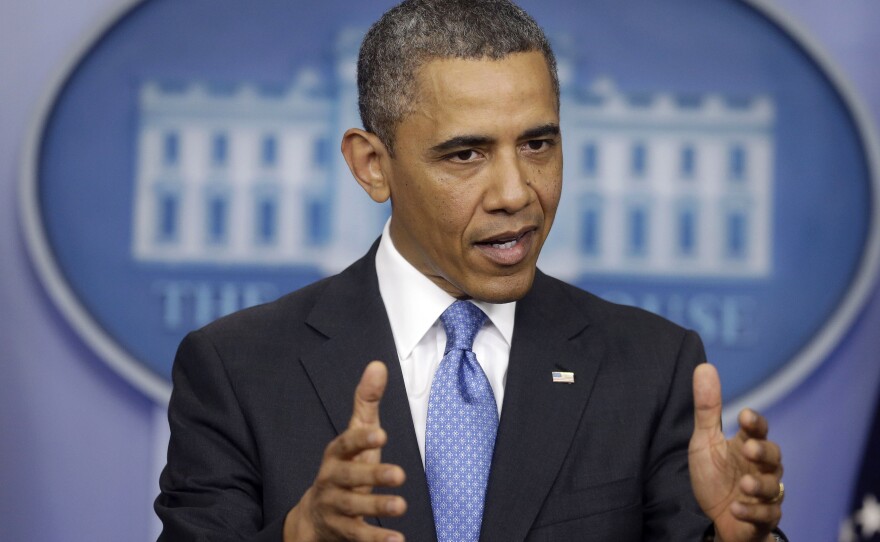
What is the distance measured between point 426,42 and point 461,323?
49 centimetres

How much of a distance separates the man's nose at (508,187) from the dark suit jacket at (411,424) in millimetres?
276

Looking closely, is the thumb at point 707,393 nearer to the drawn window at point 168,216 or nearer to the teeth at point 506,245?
the teeth at point 506,245

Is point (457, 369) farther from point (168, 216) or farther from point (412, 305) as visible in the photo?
point (168, 216)

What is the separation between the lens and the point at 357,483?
1.55m

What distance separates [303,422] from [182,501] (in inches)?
9.5

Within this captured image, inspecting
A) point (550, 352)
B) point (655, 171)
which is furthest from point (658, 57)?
point (550, 352)

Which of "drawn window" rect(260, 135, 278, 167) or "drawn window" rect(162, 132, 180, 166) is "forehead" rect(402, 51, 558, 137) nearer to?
"drawn window" rect(260, 135, 278, 167)

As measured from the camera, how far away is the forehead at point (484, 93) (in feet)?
6.44

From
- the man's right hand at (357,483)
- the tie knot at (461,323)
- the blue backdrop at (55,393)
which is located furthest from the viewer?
the blue backdrop at (55,393)

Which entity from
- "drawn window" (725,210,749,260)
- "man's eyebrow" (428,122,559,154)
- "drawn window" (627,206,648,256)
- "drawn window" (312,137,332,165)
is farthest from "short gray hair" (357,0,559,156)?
"drawn window" (725,210,749,260)

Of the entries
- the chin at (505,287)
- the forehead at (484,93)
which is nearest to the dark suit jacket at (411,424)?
the chin at (505,287)

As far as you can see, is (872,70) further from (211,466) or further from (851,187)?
(211,466)

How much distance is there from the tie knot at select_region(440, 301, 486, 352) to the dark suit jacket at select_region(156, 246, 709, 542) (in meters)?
0.08

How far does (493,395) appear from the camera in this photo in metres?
2.04
